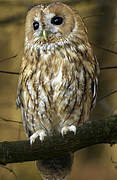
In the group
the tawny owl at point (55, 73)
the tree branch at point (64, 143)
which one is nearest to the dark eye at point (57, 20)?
the tawny owl at point (55, 73)

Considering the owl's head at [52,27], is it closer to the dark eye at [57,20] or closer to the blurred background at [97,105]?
the dark eye at [57,20]

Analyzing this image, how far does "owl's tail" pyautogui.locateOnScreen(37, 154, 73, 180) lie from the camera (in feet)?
10.7

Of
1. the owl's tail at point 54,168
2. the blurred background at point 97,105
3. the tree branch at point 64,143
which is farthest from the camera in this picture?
the blurred background at point 97,105

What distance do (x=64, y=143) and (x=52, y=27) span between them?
89 cm

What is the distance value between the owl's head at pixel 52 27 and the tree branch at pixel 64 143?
2.60ft

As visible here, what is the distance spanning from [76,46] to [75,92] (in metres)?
0.34

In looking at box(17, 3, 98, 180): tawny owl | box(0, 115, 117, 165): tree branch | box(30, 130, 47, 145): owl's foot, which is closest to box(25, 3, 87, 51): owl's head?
box(17, 3, 98, 180): tawny owl

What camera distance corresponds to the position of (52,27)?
122 inches

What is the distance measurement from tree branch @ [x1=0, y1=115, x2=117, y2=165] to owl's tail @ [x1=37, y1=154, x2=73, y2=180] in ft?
2.10

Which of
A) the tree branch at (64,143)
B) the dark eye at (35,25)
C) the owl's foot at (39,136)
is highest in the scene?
the dark eye at (35,25)

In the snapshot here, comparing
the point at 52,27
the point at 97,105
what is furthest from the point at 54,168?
the point at 97,105

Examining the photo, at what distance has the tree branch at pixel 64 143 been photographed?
2.49m

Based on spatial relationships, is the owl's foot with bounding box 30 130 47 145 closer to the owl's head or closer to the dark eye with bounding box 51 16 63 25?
the owl's head

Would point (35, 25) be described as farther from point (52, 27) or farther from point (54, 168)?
point (54, 168)
